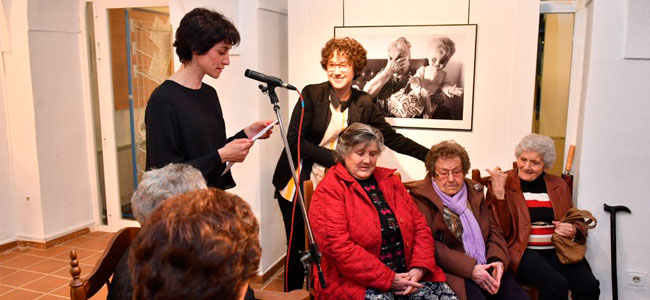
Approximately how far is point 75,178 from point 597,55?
435 centimetres

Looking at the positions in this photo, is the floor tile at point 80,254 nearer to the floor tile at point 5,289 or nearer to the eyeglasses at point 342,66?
the floor tile at point 5,289

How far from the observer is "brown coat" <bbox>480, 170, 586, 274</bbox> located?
2.75 meters

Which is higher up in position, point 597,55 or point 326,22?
point 326,22

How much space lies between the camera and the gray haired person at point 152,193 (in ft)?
5.25

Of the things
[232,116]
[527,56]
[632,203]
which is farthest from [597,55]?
[232,116]

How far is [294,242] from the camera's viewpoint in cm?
320

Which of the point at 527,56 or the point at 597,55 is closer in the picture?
the point at 597,55

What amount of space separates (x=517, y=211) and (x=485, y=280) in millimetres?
490

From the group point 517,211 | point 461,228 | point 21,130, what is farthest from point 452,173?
point 21,130

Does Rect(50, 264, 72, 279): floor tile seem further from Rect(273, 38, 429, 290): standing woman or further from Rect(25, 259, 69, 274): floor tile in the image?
Rect(273, 38, 429, 290): standing woman

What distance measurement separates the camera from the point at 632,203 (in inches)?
115

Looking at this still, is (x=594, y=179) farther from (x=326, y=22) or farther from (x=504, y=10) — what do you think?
(x=326, y=22)

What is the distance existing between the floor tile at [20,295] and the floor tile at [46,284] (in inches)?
2.0

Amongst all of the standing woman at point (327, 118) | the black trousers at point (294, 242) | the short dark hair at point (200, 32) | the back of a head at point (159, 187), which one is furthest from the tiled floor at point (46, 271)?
the back of a head at point (159, 187)
